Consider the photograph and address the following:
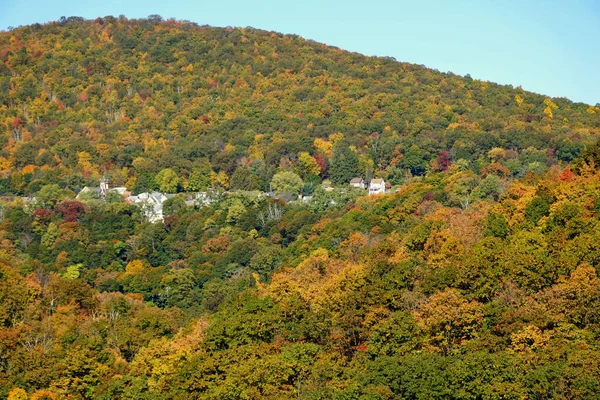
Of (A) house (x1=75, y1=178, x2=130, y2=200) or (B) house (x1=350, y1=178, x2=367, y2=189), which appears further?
(B) house (x1=350, y1=178, x2=367, y2=189)

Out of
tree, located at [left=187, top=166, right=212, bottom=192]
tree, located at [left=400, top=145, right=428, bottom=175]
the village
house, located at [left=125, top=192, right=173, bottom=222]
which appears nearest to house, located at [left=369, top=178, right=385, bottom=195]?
the village

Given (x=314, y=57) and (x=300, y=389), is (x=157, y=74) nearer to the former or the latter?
(x=314, y=57)

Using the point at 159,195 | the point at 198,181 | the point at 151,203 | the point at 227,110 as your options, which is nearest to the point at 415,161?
the point at 198,181

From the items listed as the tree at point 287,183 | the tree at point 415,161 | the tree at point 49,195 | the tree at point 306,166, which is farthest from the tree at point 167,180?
the tree at point 415,161

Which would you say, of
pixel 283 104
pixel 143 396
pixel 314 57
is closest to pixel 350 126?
pixel 283 104

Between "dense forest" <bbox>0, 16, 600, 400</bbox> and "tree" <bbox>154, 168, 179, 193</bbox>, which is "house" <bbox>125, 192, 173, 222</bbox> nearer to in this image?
"dense forest" <bbox>0, 16, 600, 400</bbox>

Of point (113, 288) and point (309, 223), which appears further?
point (309, 223)

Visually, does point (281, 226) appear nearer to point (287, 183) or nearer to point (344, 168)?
point (287, 183)
